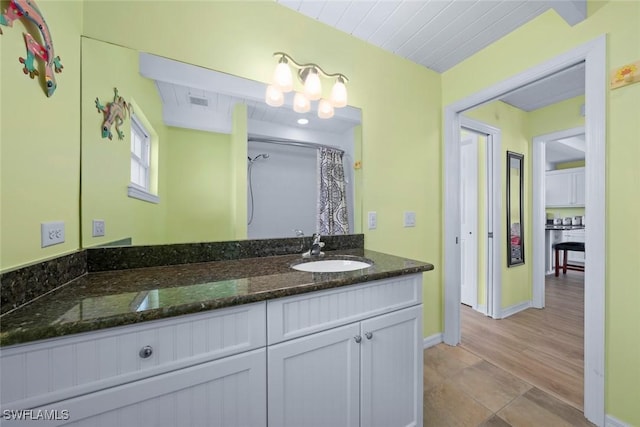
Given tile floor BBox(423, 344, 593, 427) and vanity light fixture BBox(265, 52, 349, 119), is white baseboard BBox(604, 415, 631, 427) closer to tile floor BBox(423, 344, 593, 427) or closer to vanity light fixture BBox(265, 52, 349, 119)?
tile floor BBox(423, 344, 593, 427)

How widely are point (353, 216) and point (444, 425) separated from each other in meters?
1.30

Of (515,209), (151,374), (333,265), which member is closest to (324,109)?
(333,265)

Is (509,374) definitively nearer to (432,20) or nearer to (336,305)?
(336,305)

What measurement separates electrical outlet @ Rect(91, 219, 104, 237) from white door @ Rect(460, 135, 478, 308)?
10.4ft

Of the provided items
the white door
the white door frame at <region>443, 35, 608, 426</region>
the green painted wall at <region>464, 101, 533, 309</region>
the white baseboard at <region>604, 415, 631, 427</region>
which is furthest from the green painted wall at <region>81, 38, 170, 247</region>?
the white door

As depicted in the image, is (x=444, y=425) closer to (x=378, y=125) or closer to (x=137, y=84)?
(x=378, y=125)

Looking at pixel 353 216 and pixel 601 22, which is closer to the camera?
pixel 601 22

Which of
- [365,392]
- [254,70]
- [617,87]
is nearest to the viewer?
[365,392]

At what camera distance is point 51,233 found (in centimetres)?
87

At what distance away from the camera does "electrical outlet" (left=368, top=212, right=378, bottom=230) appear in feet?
6.08

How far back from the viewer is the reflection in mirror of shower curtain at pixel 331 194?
5.60 feet

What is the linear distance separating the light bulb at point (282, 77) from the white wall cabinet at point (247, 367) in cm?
120

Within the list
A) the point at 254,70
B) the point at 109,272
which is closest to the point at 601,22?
the point at 254,70

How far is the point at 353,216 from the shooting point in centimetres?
181
